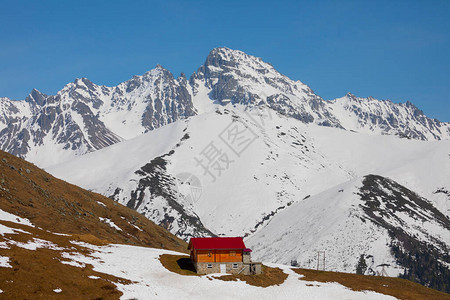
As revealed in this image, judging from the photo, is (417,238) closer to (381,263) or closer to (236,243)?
(381,263)

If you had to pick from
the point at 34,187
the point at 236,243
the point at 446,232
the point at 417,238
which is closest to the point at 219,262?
the point at 236,243

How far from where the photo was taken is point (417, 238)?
185 metres

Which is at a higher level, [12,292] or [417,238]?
[417,238]

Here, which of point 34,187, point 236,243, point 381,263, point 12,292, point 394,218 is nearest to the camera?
point 12,292

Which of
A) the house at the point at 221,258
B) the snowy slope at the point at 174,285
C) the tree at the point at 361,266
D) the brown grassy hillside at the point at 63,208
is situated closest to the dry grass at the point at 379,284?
the snowy slope at the point at 174,285

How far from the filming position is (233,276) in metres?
66.4

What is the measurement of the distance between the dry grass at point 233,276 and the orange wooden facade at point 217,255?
7.82 feet

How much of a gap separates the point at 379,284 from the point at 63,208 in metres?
61.2

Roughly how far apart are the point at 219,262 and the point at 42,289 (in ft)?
105

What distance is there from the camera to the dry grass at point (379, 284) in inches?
2773

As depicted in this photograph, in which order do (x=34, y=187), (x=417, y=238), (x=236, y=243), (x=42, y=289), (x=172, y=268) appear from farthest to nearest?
(x=417, y=238), (x=34, y=187), (x=236, y=243), (x=172, y=268), (x=42, y=289)

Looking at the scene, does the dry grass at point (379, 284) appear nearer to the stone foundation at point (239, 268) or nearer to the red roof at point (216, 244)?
the stone foundation at point (239, 268)

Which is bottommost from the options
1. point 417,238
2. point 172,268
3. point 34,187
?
point 172,268

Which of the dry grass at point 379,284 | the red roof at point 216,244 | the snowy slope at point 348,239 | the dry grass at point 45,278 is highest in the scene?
the snowy slope at point 348,239
